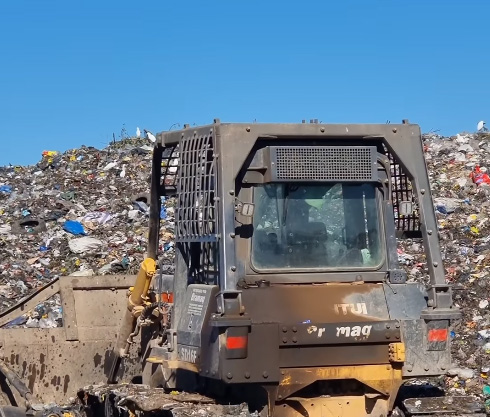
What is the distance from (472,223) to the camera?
1327cm

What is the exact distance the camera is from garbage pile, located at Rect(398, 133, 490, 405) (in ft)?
30.4

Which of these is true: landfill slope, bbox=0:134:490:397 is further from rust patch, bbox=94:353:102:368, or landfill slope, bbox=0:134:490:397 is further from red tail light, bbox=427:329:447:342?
red tail light, bbox=427:329:447:342

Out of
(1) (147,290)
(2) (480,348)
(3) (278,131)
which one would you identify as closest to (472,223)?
(2) (480,348)

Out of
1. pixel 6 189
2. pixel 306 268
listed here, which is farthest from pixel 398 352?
pixel 6 189

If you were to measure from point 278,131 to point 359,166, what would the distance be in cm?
54

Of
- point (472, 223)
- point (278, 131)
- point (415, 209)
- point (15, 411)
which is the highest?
point (472, 223)

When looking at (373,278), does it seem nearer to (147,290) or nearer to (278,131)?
(278,131)

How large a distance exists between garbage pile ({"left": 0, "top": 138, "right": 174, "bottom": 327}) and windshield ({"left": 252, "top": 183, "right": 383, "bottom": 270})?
5.57 m

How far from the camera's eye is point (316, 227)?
576 centimetres

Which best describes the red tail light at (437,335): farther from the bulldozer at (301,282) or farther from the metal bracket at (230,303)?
the metal bracket at (230,303)

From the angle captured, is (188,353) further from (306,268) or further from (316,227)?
(316,227)

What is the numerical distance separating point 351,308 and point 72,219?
9601 millimetres

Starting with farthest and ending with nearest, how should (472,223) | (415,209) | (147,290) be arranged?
(472,223), (147,290), (415,209)

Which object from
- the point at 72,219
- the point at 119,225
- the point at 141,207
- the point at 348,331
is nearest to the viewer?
the point at 348,331
